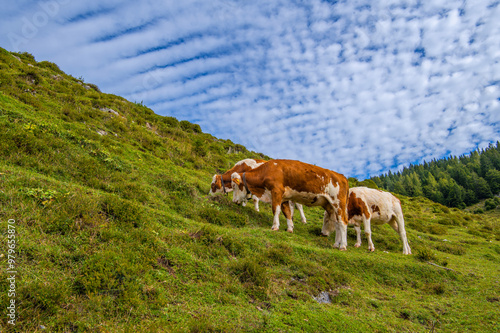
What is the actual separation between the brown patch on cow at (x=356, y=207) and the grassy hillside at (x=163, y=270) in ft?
9.01

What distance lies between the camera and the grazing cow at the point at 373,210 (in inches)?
466

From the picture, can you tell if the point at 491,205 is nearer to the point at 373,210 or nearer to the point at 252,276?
the point at 373,210

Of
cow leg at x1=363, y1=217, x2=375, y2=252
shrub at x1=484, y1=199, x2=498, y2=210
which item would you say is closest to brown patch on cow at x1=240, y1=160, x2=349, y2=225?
cow leg at x1=363, y1=217, x2=375, y2=252

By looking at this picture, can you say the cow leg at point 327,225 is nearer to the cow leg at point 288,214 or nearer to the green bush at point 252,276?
the cow leg at point 288,214

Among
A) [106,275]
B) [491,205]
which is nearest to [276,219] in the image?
[106,275]

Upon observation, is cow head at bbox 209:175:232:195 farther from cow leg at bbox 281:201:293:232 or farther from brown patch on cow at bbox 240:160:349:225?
cow leg at bbox 281:201:293:232

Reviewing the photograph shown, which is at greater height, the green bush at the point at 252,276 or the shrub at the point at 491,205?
the shrub at the point at 491,205

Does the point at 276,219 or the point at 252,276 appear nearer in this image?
the point at 252,276

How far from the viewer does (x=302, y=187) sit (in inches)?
420

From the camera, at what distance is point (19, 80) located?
14969mm

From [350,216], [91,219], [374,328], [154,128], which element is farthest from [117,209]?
[154,128]

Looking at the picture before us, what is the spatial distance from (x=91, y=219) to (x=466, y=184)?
12429cm

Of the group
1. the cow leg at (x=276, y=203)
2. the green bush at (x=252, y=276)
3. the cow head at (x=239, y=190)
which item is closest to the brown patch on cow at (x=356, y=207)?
the cow leg at (x=276, y=203)

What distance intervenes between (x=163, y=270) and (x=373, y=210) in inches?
414
